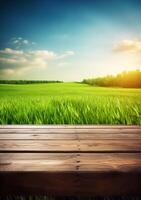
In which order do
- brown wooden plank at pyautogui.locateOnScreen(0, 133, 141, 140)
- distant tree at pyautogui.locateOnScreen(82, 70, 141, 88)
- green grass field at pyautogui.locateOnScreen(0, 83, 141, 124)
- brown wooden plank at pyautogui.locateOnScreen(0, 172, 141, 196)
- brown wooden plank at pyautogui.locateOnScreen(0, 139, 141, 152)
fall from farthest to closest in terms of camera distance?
distant tree at pyautogui.locateOnScreen(82, 70, 141, 88), green grass field at pyautogui.locateOnScreen(0, 83, 141, 124), brown wooden plank at pyautogui.locateOnScreen(0, 133, 141, 140), brown wooden plank at pyautogui.locateOnScreen(0, 139, 141, 152), brown wooden plank at pyautogui.locateOnScreen(0, 172, 141, 196)

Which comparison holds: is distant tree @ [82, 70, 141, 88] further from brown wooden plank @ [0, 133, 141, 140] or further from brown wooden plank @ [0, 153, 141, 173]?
brown wooden plank @ [0, 153, 141, 173]

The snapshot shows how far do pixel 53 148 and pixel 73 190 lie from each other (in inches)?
16.7

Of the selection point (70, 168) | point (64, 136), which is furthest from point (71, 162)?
point (64, 136)

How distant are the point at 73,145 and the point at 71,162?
329 mm

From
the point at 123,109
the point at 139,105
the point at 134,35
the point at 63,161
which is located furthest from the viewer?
the point at 134,35

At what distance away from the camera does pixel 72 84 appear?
16.1 feet

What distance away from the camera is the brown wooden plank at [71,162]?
1110mm

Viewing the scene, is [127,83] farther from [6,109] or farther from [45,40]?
[6,109]

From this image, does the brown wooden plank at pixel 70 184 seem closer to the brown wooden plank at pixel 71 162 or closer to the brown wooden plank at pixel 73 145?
the brown wooden plank at pixel 71 162

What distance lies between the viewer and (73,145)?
1.54 metres

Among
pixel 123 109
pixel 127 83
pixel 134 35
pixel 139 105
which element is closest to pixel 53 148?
pixel 123 109

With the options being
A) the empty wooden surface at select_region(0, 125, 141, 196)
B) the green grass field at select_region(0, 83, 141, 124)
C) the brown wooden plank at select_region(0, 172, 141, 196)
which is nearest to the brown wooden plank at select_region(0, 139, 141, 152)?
the empty wooden surface at select_region(0, 125, 141, 196)

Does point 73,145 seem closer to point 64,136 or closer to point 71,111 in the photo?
point 64,136

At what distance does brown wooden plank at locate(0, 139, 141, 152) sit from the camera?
1.44m
